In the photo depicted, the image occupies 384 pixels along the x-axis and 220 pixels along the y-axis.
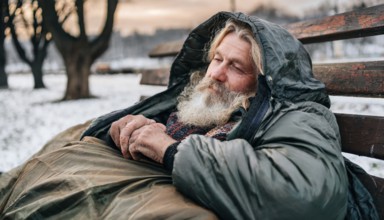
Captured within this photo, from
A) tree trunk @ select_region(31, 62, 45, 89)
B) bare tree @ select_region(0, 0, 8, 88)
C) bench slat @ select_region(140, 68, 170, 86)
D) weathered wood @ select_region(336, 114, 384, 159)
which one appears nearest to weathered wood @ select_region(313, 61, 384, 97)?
weathered wood @ select_region(336, 114, 384, 159)

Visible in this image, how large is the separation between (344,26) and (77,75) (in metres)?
10.8

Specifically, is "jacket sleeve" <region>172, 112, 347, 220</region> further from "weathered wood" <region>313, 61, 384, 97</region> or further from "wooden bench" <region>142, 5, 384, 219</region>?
"weathered wood" <region>313, 61, 384, 97</region>

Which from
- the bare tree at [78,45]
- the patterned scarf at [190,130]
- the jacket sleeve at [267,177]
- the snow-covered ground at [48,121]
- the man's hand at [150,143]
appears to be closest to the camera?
the jacket sleeve at [267,177]

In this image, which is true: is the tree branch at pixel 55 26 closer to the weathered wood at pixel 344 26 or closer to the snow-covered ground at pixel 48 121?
the snow-covered ground at pixel 48 121

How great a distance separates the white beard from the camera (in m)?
2.22

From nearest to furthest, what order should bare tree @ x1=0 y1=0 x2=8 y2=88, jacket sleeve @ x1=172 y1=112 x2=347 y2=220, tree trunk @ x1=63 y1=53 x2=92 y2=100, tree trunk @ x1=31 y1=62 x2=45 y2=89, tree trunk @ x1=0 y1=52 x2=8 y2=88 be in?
jacket sleeve @ x1=172 y1=112 x2=347 y2=220, tree trunk @ x1=63 y1=53 x2=92 y2=100, bare tree @ x1=0 y1=0 x2=8 y2=88, tree trunk @ x1=31 y1=62 x2=45 y2=89, tree trunk @ x1=0 y1=52 x2=8 y2=88

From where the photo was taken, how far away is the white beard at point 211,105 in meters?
2.22

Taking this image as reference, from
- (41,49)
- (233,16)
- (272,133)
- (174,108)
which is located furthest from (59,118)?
(41,49)

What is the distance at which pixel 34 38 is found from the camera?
20797mm

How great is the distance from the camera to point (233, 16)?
2.25 meters

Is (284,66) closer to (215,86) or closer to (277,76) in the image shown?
(277,76)

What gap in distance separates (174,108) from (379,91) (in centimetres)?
135

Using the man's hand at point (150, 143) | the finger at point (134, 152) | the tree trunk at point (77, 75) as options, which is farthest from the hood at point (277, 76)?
the tree trunk at point (77, 75)

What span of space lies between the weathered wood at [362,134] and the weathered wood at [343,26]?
0.46 metres
